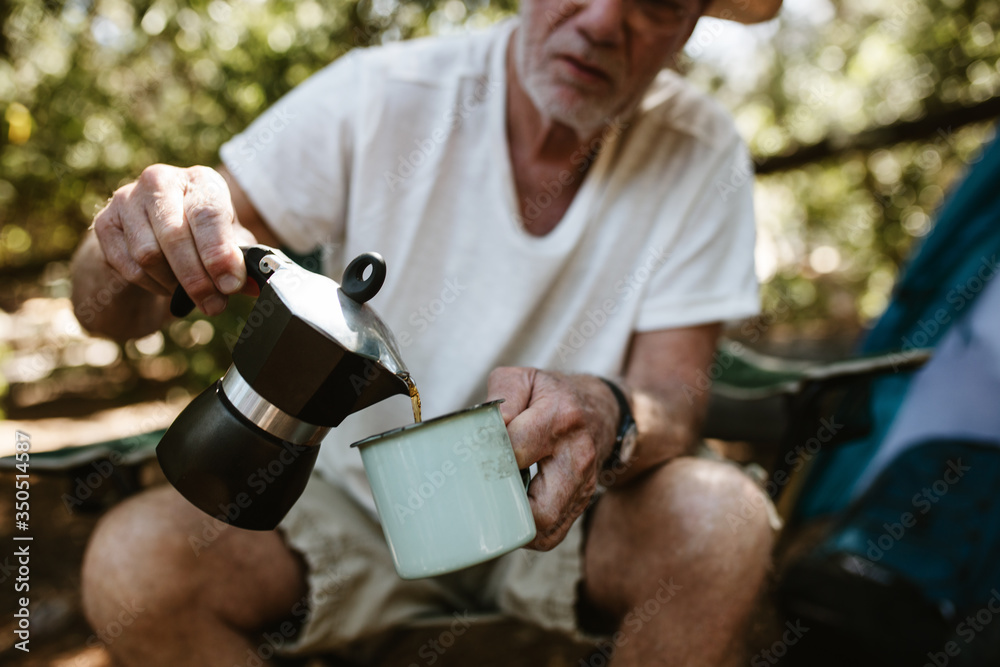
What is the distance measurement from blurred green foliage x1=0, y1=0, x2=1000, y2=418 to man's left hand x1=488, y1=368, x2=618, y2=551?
117 centimetres

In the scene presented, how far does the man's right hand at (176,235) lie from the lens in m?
0.89

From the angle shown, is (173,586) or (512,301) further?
(512,301)

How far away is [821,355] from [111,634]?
3.10 metres

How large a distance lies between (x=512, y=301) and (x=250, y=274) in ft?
2.14

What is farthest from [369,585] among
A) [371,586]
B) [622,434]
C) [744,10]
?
[744,10]

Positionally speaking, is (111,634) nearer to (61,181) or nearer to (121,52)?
(61,181)

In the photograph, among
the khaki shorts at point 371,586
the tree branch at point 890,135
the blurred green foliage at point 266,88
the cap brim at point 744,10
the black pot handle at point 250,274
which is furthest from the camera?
the tree branch at point 890,135

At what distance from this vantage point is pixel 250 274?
0.91m

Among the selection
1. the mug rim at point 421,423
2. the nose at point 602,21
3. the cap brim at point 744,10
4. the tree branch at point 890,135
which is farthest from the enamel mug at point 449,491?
the tree branch at point 890,135

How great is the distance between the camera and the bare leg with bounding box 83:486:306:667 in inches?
42.6

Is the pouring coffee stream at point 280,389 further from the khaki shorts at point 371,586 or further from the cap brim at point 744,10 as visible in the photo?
the cap brim at point 744,10

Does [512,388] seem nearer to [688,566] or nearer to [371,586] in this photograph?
[688,566]

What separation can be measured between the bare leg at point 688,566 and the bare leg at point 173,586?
59 centimetres

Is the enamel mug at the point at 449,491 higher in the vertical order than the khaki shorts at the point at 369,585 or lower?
higher
